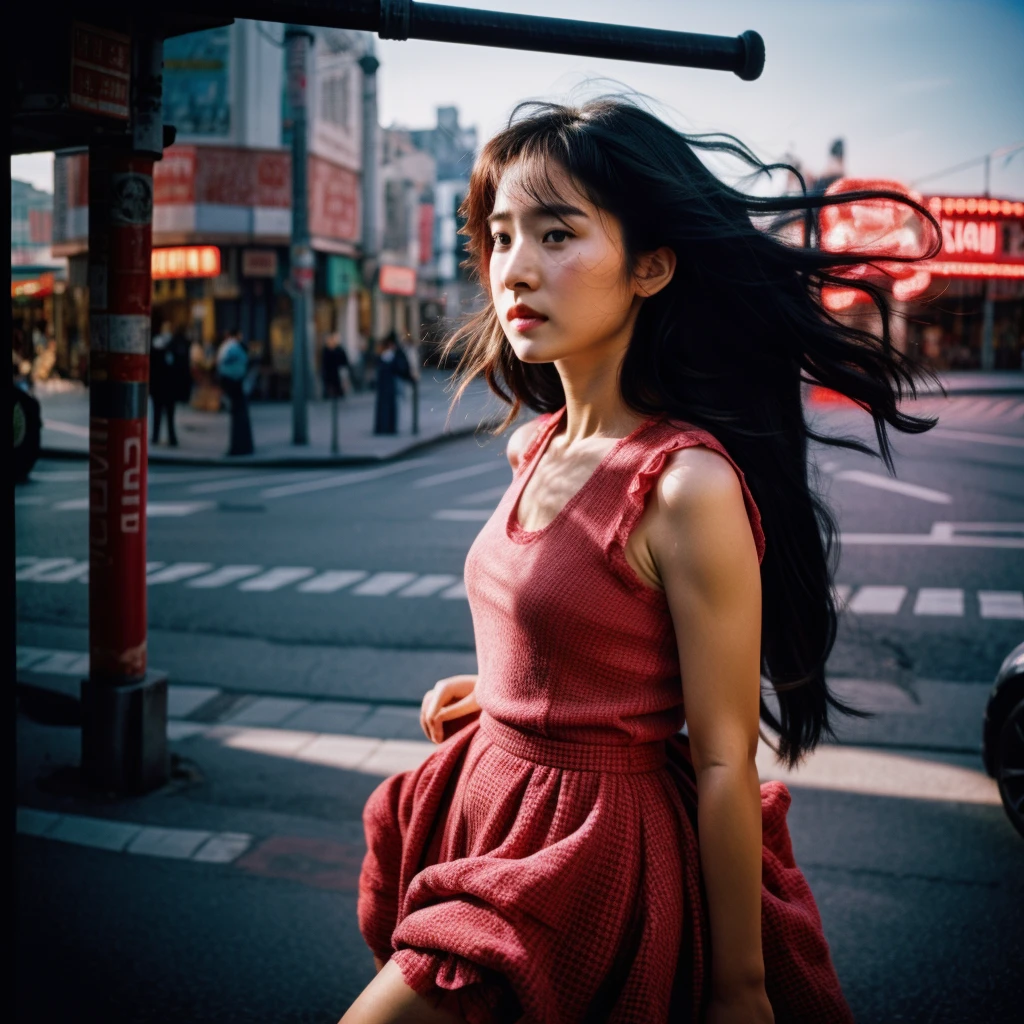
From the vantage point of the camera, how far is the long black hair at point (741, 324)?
66.1 inches

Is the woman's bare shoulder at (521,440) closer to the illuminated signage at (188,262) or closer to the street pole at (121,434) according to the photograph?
the street pole at (121,434)

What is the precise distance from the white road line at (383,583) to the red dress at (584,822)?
6.58m

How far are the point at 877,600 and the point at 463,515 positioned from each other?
503 centimetres

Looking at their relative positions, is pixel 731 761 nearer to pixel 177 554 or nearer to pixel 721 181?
pixel 721 181

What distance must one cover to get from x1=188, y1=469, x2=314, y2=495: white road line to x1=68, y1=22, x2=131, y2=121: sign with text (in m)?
10.0

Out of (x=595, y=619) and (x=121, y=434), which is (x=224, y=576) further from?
(x=595, y=619)

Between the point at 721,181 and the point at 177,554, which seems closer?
the point at 721,181

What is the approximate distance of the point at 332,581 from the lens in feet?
28.5

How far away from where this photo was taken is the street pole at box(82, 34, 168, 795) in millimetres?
4113

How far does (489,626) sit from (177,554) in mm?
8459

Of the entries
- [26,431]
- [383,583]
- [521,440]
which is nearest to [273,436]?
[383,583]

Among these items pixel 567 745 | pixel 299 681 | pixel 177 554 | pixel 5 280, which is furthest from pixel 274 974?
pixel 177 554

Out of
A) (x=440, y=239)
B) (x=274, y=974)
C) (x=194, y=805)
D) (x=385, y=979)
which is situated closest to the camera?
(x=385, y=979)

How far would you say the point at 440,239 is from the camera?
7519 cm
